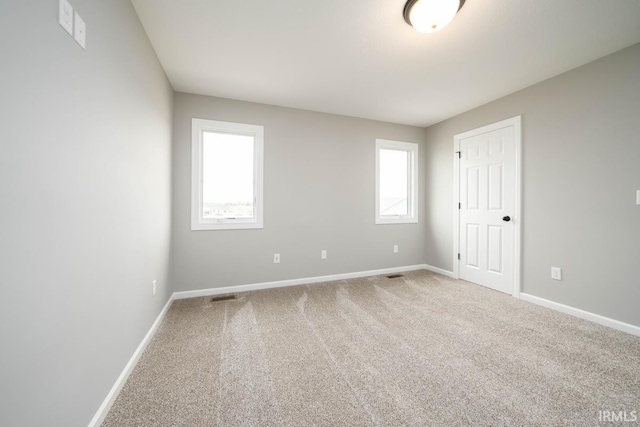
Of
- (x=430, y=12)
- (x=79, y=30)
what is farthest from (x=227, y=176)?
(x=430, y=12)

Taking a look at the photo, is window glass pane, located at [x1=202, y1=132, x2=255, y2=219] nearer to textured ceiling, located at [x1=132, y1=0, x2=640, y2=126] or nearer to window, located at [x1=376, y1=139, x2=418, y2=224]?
textured ceiling, located at [x1=132, y1=0, x2=640, y2=126]

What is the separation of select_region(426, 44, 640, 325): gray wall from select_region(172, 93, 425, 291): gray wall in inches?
66.5

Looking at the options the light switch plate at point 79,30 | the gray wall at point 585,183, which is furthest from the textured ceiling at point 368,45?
the light switch plate at point 79,30

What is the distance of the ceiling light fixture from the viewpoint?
156cm

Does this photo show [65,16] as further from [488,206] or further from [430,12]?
[488,206]

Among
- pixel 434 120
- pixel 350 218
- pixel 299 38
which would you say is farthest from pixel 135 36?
pixel 434 120

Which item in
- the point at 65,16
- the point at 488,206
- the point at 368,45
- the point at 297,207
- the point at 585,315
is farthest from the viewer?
the point at 297,207

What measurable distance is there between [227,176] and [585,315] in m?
4.20

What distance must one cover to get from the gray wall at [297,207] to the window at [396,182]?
0.13m

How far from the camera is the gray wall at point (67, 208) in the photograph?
75 cm

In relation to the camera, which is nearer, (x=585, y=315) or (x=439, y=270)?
(x=585, y=315)

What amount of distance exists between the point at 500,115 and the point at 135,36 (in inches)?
153

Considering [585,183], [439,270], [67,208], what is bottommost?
[439,270]

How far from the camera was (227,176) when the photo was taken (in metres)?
3.15
